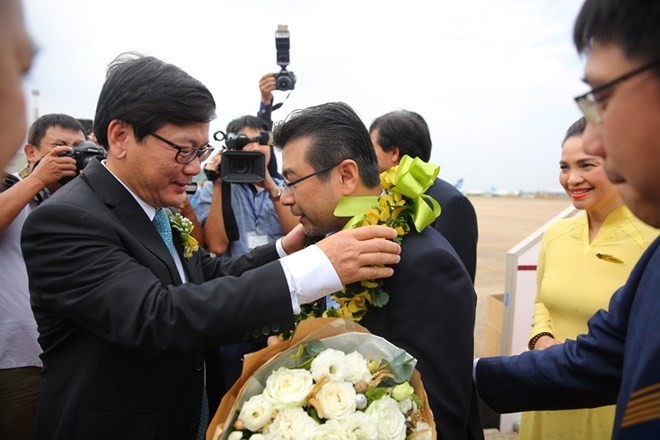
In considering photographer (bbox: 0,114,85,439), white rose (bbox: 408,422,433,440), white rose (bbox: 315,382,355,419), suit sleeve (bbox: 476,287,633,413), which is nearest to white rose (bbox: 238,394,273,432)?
white rose (bbox: 315,382,355,419)

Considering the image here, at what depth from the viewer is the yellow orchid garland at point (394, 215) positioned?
174 centimetres

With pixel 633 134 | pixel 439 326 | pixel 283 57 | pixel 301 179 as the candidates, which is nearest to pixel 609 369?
pixel 439 326

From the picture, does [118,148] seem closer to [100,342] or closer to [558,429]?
[100,342]

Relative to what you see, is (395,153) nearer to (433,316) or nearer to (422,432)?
(433,316)

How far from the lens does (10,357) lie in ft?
8.80

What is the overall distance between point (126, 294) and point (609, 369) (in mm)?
1647

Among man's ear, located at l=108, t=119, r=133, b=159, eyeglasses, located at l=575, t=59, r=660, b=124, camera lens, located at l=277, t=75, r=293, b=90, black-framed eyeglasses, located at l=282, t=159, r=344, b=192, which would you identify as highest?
eyeglasses, located at l=575, t=59, r=660, b=124

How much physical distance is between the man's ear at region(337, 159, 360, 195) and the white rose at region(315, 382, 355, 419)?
104 centimetres

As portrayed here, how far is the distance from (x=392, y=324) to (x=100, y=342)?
105 cm

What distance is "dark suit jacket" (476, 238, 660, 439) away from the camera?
1.08m

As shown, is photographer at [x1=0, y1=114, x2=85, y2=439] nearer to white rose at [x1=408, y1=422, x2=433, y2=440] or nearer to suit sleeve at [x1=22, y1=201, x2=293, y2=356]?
suit sleeve at [x1=22, y1=201, x2=293, y2=356]

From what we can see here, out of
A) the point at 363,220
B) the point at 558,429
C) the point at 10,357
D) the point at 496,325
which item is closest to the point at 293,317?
the point at 363,220

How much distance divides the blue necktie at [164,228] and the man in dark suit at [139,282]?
75mm

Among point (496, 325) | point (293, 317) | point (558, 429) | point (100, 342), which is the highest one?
point (293, 317)
